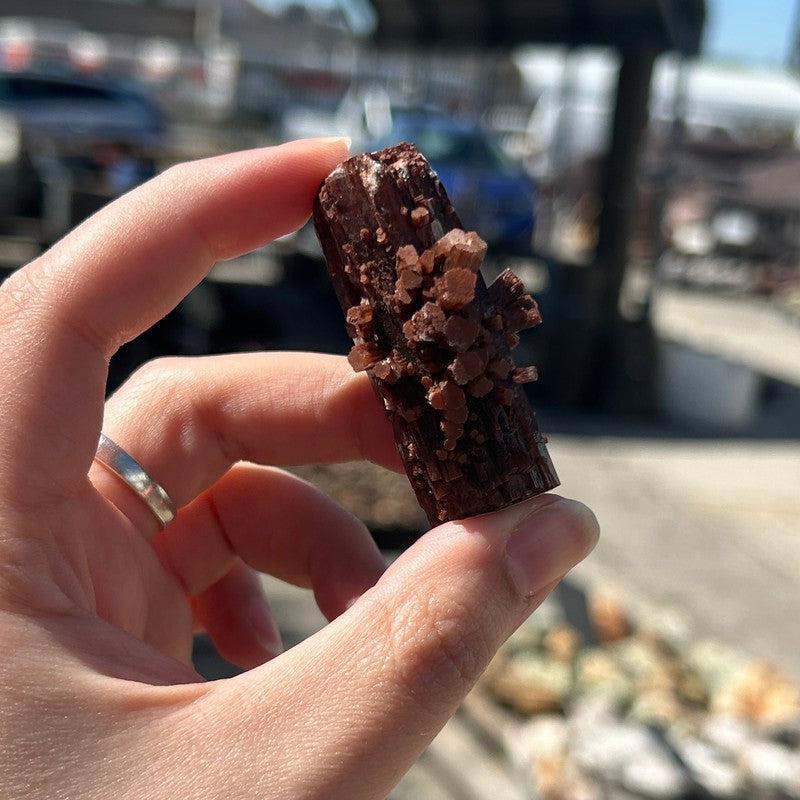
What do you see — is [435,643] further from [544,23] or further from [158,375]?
[544,23]

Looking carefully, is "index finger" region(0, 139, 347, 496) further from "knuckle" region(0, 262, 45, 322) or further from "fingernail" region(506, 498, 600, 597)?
"fingernail" region(506, 498, 600, 597)

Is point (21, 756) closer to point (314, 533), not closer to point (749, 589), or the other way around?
point (314, 533)

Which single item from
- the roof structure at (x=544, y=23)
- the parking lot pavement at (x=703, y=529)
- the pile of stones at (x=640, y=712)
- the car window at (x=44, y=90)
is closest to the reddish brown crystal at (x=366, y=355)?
the pile of stones at (x=640, y=712)

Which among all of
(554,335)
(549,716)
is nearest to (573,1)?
(554,335)

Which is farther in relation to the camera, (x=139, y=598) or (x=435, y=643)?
(x=139, y=598)

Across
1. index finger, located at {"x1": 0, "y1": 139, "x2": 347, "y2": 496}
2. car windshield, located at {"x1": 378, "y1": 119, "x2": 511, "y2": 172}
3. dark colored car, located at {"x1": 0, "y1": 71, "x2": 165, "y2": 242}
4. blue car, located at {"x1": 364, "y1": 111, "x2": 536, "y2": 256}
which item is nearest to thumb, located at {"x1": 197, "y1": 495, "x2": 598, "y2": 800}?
index finger, located at {"x1": 0, "y1": 139, "x2": 347, "y2": 496}

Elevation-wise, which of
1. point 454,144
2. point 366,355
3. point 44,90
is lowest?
point 454,144

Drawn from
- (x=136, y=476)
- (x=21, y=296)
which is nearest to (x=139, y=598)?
(x=136, y=476)
